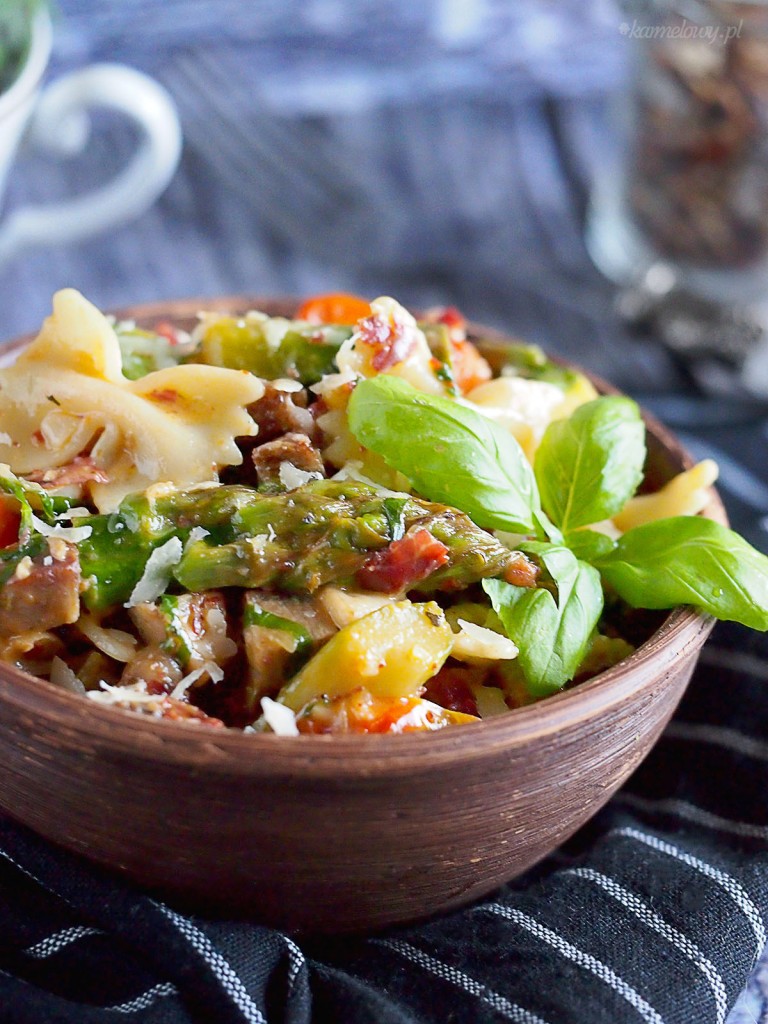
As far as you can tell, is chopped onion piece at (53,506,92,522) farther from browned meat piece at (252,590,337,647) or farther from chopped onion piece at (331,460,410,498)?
chopped onion piece at (331,460,410,498)

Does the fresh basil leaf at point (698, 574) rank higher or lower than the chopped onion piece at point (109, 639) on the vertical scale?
lower

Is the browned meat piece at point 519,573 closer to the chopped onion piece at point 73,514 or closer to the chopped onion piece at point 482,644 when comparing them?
the chopped onion piece at point 482,644

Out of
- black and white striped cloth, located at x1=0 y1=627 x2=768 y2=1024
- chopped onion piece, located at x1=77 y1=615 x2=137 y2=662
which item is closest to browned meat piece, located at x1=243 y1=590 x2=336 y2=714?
chopped onion piece, located at x1=77 y1=615 x2=137 y2=662

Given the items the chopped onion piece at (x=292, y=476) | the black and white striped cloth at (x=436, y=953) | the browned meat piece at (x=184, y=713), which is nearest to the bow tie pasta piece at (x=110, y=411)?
the chopped onion piece at (x=292, y=476)

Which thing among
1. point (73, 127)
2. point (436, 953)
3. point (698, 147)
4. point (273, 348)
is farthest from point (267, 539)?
point (698, 147)

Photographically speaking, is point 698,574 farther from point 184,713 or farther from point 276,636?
point 184,713

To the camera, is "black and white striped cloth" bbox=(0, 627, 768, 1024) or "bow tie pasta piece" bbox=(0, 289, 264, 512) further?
"bow tie pasta piece" bbox=(0, 289, 264, 512)
